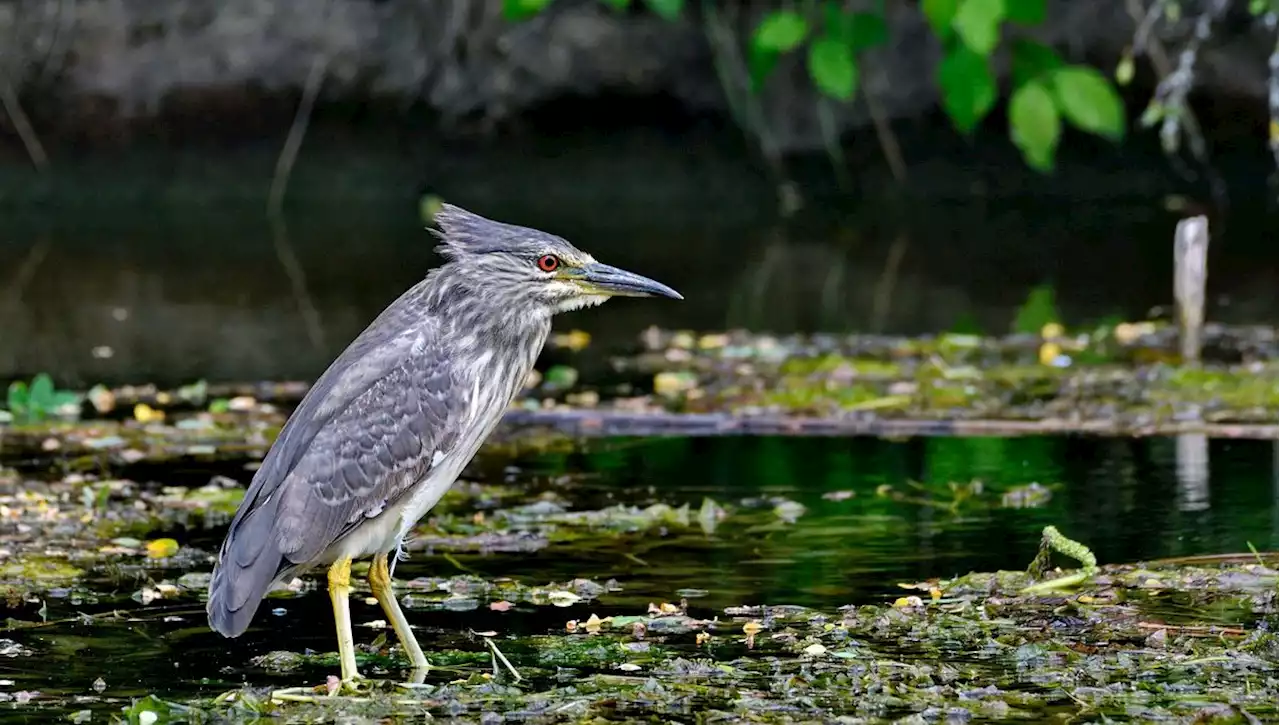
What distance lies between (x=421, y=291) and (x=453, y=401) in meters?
0.40

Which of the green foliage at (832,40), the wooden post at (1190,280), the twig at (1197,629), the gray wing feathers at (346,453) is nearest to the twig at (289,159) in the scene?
the green foliage at (832,40)

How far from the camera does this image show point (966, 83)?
51.6ft

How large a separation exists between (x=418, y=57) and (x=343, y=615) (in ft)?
49.9

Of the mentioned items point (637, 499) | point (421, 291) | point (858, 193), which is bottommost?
point (637, 499)

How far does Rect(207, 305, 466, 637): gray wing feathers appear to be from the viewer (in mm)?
6008

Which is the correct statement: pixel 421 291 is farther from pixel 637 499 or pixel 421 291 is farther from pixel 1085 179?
pixel 1085 179

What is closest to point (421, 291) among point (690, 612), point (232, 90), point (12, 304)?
point (690, 612)

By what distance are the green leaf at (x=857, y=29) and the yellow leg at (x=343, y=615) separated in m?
11.2

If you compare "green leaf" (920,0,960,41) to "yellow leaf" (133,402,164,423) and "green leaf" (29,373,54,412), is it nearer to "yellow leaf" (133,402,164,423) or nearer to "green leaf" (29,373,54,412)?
"yellow leaf" (133,402,164,423)

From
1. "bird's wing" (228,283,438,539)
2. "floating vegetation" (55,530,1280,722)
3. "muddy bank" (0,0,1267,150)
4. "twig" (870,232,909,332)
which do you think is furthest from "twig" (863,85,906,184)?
"bird's wing" (228,283,438,539)

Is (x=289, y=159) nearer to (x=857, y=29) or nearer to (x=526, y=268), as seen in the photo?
(x=857, y=29)

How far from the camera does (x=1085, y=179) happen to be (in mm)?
20797

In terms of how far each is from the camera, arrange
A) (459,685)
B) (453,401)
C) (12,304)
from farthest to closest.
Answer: (12,304), (453,401), (459,685)

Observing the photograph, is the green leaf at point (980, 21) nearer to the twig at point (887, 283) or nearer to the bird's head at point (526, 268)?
the twig at point (887, 283)
